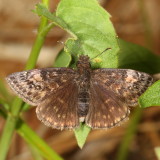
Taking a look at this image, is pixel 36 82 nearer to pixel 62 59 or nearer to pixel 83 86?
pixel 62 59

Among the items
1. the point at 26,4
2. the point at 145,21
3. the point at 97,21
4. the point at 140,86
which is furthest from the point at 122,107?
the point at 26,4

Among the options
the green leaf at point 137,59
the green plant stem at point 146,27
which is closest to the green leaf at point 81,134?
the green leaf at point 137,59

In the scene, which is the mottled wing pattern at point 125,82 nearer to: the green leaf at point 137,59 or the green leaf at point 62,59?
the green leaf at point 137,59

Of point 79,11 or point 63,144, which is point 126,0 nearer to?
point 63,144

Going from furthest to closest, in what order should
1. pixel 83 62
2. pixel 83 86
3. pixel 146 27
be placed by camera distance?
1. pixel 146 27
2. pixel 83 86
3. pixel 83 62


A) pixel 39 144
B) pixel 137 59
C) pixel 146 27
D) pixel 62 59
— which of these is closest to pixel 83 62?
pixel 62 59
